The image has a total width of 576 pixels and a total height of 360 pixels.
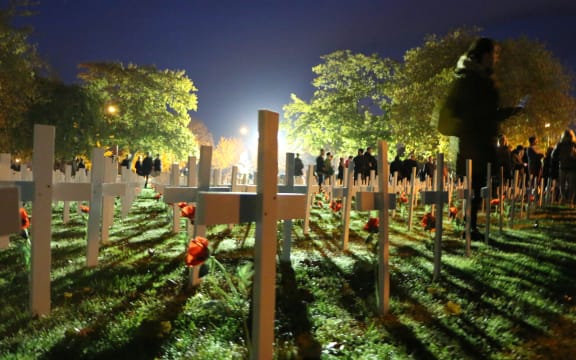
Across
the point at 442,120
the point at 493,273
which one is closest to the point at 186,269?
the point at 493,273

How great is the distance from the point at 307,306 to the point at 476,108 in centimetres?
392

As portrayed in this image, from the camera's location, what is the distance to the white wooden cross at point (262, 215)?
2.31 metres

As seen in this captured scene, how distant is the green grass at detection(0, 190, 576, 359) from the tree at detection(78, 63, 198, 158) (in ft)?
104

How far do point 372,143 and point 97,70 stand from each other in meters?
22.6

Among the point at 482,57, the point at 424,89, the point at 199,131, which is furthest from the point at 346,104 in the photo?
the point at 199,131

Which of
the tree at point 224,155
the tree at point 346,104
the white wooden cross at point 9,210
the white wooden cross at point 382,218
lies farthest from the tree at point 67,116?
the tree at point 224,155

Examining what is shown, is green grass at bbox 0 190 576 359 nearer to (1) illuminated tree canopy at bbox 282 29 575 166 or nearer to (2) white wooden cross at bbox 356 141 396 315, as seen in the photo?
(2) white wooden cross at bbox 356 141 396 315

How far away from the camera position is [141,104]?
37125mm

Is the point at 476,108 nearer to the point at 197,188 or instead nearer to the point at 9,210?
the point at 197,188

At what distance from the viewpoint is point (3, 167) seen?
20.2 feet

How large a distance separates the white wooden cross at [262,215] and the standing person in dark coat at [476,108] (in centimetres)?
459

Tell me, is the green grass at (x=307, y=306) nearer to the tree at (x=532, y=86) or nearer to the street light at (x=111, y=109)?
the tree at (x=532, y=86)

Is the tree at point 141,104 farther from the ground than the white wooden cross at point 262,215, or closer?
farther from the ground

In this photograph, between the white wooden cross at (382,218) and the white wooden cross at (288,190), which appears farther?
the white wooden cross at (288,190)
